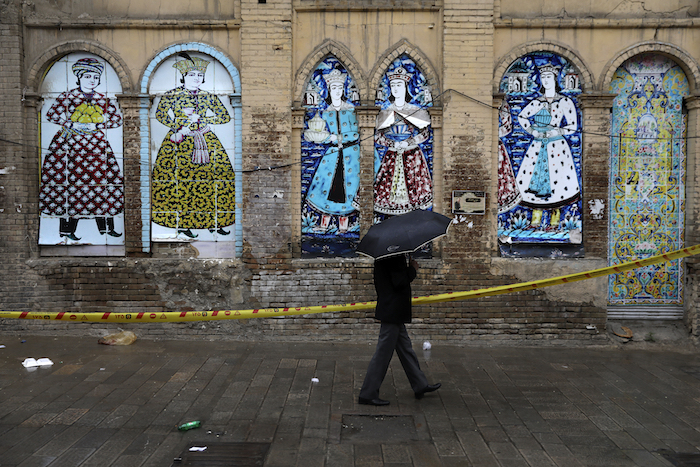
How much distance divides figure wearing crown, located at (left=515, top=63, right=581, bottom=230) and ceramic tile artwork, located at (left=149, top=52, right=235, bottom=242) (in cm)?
444

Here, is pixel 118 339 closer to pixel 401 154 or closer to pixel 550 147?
pixel 401 154

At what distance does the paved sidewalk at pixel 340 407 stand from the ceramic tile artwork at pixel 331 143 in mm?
2207

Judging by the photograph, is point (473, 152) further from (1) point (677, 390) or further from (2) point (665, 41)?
(1) point (677, 390)

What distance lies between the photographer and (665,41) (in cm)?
802

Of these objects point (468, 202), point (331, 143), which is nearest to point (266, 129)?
point (331, 143)

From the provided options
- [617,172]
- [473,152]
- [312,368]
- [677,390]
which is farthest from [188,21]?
[677,390]

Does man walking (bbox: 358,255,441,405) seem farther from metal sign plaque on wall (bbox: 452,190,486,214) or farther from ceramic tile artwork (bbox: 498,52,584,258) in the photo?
ceramic tile artwork (bbox: 498,52,584,258)

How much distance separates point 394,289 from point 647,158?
521 cm

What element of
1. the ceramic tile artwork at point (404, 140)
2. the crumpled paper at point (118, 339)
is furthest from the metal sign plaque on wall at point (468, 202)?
the crumpled paper at point (118, 339)

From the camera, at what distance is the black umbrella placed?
4.92 meters

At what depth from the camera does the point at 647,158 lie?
8242 mm

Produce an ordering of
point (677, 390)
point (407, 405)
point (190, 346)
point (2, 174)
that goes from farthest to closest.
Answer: point (2, 174) < point (190, 346) < point (677, 390) < point (407, 405)

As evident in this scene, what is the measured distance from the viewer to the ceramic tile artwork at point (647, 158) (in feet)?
26.9

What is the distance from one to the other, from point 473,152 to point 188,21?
4596 mm
